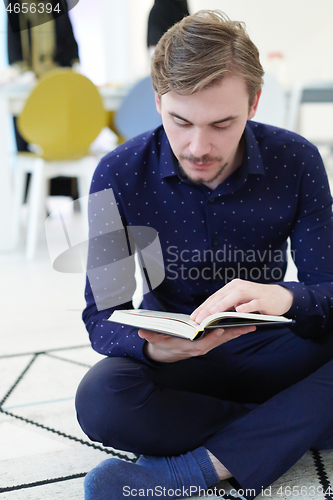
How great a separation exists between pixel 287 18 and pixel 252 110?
4.75m

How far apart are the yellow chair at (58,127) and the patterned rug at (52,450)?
1300mm

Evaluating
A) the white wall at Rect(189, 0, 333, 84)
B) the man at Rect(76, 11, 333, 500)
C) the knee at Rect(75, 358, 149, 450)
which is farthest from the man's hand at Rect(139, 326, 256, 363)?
the white wall at Rect(189, 0, 333, 84)

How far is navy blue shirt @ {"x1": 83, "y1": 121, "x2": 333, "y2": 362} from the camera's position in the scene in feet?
3.11

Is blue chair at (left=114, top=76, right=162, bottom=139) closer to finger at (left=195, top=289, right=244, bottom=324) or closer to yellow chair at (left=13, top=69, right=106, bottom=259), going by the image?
yellow chair at (left=13, top=69, right=106, bottom=259)

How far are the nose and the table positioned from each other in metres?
1.89

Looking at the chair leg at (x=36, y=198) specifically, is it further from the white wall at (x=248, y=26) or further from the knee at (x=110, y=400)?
the white wall at (x=248, y=26)

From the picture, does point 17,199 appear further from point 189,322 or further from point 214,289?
point 189,322

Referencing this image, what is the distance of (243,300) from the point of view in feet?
2.50

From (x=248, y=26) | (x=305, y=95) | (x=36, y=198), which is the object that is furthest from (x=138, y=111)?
(x=248, y=26)

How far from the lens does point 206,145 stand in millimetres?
857

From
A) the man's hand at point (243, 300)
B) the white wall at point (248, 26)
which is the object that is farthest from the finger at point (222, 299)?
the white wall at point (248, 26)

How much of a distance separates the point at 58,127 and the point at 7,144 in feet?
1.14

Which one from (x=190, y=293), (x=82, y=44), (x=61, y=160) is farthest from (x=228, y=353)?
(x=82, y=44)

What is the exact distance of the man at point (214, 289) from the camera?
81cm
